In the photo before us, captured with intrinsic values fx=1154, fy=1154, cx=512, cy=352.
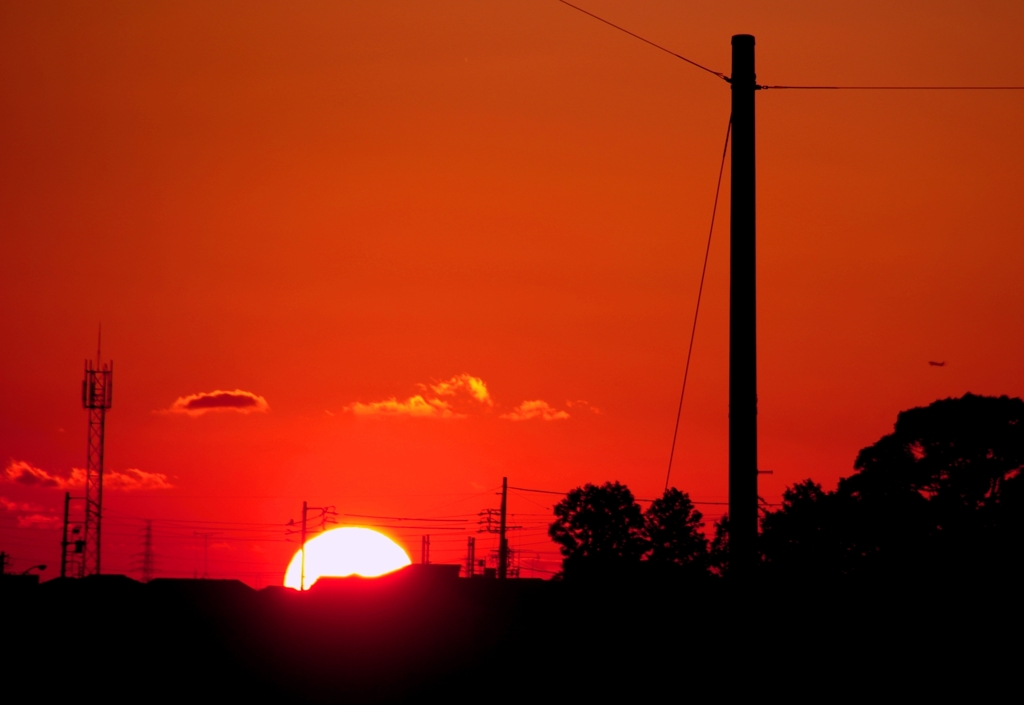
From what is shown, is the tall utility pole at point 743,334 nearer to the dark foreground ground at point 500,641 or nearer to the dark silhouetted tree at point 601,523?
the dark foreground ground at point 500,641

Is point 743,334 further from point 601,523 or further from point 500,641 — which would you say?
point 601,523

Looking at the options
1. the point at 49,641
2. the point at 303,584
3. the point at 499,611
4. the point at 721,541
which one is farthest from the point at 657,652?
the point at 721,541

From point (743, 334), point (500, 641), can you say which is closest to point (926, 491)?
point (500, 641)

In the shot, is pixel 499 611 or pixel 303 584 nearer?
pixel 499 611

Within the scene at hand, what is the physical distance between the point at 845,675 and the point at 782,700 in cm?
581

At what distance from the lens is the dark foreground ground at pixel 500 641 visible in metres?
18.2

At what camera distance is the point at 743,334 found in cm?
1395

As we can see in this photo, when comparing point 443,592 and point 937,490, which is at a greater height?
point 937,490

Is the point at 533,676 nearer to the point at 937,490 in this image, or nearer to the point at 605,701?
the point at 605,701

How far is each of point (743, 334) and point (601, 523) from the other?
87.6 metres

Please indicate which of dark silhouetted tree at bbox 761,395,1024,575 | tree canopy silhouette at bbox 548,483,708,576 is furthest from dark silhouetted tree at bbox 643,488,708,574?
dark silhouetted tree at bbox 761,395,1024,575

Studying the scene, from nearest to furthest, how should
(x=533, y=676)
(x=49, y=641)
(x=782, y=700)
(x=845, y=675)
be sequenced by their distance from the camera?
(x=782, y=700), (x=845, y=675), (x=533, y=676), (x=49, y=641)

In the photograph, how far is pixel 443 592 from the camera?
103 feet

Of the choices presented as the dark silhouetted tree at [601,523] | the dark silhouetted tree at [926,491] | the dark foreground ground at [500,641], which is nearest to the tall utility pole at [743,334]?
the dark foreground ground at [500,641]
